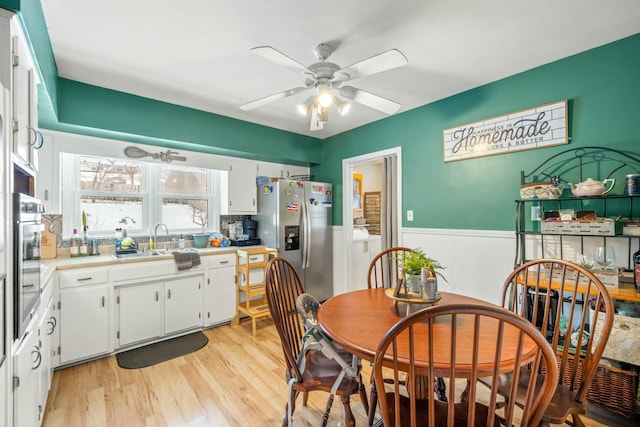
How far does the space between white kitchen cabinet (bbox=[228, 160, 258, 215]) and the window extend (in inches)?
10.1

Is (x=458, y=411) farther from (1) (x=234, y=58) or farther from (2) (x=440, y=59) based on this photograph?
(1) (x=234, y=58)

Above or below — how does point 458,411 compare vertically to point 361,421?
above

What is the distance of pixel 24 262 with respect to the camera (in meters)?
1.20

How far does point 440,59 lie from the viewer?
86.4 inches

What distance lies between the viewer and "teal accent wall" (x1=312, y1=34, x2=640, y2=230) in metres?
1.98

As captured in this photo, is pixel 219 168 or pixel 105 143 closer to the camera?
pixel 105 143

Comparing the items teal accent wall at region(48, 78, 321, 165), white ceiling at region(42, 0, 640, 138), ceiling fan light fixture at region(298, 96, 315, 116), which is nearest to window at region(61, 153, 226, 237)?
teal accent wall at region(48, 78, 321, 165)

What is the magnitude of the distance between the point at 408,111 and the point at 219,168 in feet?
7.60

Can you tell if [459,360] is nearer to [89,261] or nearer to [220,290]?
[220,290]

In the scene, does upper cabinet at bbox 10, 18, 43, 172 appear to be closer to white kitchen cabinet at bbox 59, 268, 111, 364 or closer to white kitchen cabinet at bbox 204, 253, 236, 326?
white kitchen cabinet at bbox 59, 268, 111, 364

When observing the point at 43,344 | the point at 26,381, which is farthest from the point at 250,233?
the point at 26,381

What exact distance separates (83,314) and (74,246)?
71 centimetres

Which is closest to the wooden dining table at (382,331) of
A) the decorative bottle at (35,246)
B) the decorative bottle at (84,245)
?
the decorative bottle at (35,246)

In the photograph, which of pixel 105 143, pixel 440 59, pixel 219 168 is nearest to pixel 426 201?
pixel 440 59
